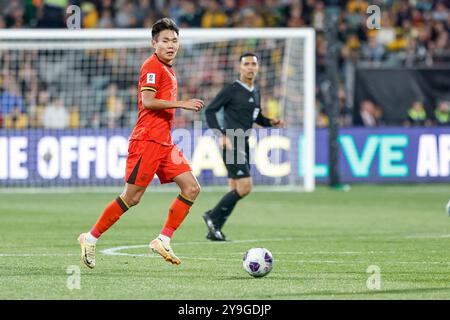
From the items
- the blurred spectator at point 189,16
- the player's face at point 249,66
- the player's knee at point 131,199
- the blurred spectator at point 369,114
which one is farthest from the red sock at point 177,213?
the blurred spectator at point 189,16

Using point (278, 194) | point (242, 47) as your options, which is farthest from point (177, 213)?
point (242, 47)

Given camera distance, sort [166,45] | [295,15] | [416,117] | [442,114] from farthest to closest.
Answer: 1. [295,15]
2. [442,114]
3. [416,117]
4. [166,45]

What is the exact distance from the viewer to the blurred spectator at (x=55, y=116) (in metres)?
25.5

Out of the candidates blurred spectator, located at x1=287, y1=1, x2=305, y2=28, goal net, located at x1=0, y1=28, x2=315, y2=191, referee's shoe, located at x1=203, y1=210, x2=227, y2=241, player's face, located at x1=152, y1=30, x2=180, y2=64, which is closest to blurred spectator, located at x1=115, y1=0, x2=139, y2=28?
goal net, located at x1=0, y1=28, x2=315, y2=191

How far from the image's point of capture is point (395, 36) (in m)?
30.4

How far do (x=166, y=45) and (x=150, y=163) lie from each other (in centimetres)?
110

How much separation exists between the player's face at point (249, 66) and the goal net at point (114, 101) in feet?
30.3

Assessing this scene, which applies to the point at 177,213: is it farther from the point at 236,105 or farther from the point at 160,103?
the point at 236,105

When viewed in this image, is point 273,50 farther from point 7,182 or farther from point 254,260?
point 254,260

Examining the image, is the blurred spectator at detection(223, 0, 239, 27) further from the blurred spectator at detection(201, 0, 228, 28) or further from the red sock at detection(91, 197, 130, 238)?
the red sock at detection(91, 197, 130, 238)

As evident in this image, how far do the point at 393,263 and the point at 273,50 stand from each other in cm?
1557

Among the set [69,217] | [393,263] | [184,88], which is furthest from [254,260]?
[184,88]

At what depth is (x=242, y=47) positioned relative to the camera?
2669 cm
